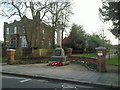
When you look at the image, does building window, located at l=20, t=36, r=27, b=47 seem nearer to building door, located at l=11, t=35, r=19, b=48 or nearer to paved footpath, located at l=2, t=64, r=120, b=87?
building door, located at l=11, t=35, r=19, b=48

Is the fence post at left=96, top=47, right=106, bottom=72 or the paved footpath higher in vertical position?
the fence post at left=96, top=47, right=106, bottom=72

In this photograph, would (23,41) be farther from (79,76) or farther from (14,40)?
(79,76)

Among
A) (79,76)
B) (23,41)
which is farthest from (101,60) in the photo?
(23,41)

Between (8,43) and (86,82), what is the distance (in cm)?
3413

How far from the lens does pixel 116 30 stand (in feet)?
53.6

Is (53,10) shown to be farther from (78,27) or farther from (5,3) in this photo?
(78,27)

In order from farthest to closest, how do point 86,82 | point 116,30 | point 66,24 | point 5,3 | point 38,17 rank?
point 66,24 < point 38,17 < point 5,3 < point 116,30 < point 86,82

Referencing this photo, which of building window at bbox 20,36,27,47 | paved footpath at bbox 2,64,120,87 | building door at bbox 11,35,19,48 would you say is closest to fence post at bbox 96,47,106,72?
paved footpath at bbox 2,64,120,87

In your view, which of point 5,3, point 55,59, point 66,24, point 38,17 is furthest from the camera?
point 66,24

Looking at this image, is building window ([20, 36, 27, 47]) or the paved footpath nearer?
the paved footpath

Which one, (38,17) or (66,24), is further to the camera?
(66,24)

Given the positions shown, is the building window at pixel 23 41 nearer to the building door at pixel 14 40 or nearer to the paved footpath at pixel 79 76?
the building door at pixel 14 40

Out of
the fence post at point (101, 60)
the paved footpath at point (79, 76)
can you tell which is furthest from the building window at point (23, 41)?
the fence post at point (101, 60)

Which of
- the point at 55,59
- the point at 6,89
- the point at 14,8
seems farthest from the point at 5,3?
the point at 6,89
